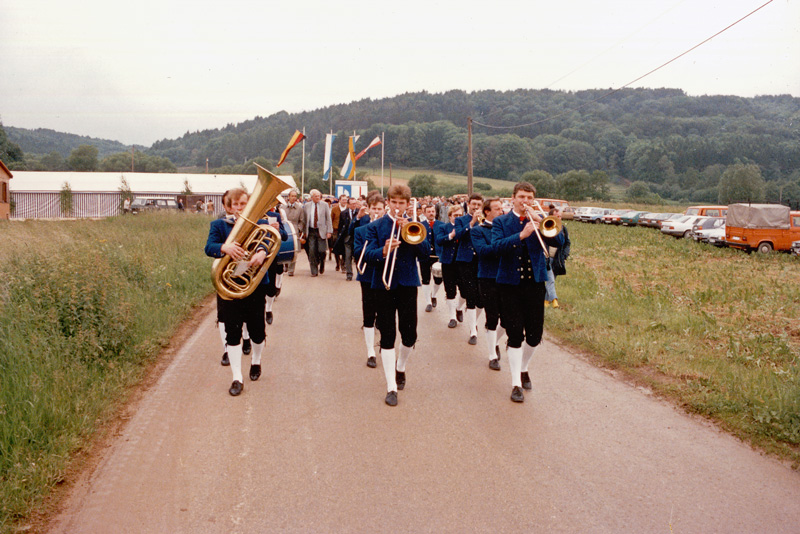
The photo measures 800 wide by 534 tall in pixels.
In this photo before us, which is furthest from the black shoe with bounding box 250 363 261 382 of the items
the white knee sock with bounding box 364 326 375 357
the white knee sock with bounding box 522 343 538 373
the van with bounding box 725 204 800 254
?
the van with bounding box 725 204 800 254

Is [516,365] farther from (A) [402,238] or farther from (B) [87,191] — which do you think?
(B) [87,191]

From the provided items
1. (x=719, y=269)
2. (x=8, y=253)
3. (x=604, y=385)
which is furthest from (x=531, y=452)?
(x=719, y=269)

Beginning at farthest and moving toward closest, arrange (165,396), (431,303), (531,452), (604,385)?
(431,303) → (604,385) → (165,396) → (531,452)

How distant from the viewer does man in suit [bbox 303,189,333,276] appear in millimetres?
15398

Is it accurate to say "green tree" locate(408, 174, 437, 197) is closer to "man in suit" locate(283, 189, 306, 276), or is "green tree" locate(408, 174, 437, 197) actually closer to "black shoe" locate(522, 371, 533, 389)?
"man in suit" locate(283, 189, 306, 276)

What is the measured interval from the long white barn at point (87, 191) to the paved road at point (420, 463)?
4085 cm

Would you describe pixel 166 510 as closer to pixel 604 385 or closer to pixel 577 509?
pixel 577 509

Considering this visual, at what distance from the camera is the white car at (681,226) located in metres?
35.4

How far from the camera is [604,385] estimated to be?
6.84 metres

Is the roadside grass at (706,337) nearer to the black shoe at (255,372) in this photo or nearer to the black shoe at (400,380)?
the black shoe at (400,380)

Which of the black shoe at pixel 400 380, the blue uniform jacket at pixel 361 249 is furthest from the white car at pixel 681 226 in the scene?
the blue uniform jacket at pixel 361 249

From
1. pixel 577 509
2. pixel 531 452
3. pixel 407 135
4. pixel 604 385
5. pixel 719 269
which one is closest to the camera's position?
pixel 577 509

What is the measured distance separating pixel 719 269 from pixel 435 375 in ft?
49.9

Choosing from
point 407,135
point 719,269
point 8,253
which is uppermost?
point 407,135
